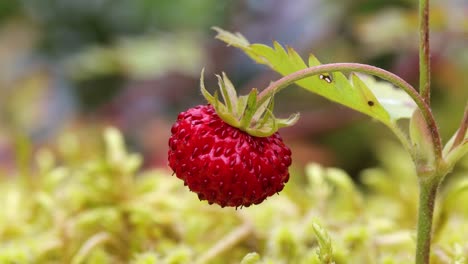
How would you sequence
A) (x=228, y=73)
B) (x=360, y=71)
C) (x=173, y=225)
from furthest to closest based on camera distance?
(x=228, y=73), (x=173, y=225), (x=360, y=71)

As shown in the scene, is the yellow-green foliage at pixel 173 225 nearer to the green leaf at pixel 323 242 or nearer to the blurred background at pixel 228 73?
the green leaf at pixel 323 242

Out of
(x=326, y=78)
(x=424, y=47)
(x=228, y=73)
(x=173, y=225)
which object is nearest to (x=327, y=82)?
(x=326, y=78)

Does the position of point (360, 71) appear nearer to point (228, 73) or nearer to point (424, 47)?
point (424, 47)

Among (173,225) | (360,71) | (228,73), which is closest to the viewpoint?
(360,71)

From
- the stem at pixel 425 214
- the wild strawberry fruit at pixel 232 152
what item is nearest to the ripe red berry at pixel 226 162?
the wild strawberry fruit at pixel 232 152

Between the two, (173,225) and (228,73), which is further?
(228,73)

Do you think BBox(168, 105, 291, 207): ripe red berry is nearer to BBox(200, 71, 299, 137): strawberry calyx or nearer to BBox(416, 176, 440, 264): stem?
BBox(200, 71, 299, 137): strawberry calyx
